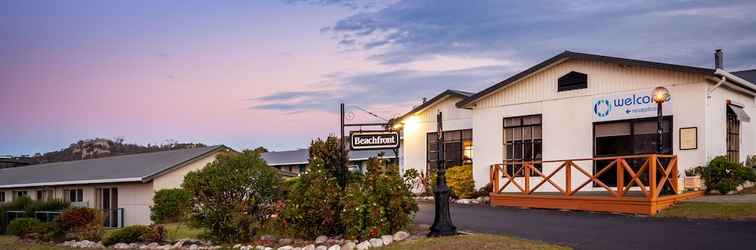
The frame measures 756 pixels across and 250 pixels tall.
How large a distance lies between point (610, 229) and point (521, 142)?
28.4 feet

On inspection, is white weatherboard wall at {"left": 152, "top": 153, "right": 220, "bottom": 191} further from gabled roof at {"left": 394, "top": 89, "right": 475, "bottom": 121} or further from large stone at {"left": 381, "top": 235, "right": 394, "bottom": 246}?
large stone at {"left": 381, "top": 235, "right": 394, "bottom": 246}

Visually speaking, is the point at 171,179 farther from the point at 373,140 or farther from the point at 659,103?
the point at 659,103

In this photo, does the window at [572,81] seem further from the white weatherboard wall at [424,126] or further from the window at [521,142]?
the white weatherboard wall at [424,126]

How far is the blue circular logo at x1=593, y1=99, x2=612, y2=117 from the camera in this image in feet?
63.9

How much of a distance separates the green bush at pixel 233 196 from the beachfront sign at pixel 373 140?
177 centimetres

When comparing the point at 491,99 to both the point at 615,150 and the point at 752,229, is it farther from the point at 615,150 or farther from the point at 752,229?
the point at 752,229

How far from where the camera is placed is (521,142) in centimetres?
2172

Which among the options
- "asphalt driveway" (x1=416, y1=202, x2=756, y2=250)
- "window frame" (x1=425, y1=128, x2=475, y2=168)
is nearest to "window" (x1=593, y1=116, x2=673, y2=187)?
"asphalt driveway" (x1=416, y1=202, x2=756, y2=250)

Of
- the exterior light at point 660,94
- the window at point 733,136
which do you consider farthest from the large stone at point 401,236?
the window at point 733,136

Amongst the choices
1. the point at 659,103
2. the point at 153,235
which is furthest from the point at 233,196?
the point at 659,103

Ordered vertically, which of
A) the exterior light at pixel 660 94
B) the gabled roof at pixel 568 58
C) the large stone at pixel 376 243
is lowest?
the large stone at pixel 376 243

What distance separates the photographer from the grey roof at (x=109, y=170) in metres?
28.3

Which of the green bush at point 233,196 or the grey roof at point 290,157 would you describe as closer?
the green bush at point 233,196

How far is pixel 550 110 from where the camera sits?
20.9 meters
